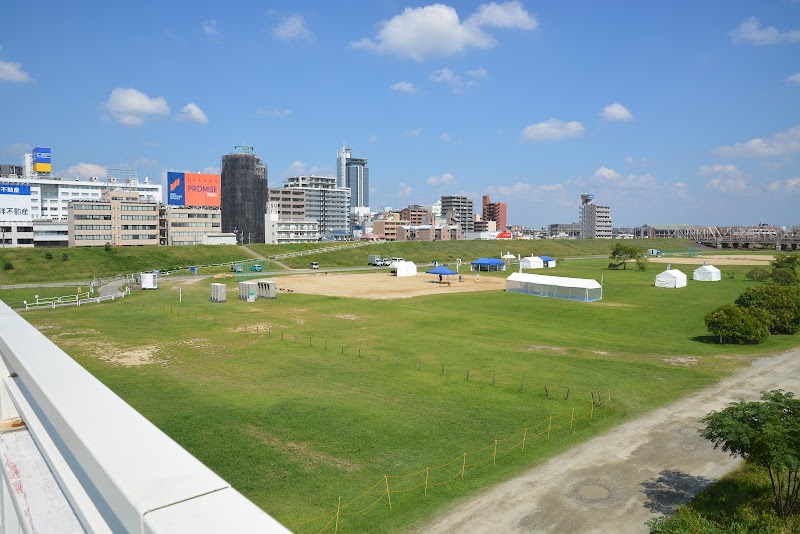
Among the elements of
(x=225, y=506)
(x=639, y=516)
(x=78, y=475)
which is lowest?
(x=639, y=516)

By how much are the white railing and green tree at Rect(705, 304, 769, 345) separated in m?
51.1

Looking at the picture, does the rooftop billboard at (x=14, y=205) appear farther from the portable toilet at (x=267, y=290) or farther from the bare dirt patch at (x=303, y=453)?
the bare dirt patch at (x=303, y=453)

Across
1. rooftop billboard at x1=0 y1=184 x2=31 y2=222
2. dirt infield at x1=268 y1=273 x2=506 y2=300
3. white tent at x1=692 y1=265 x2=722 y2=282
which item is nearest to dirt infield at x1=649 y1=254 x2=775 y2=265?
white tent at x1=692 y1=265 x2=722 y2=282

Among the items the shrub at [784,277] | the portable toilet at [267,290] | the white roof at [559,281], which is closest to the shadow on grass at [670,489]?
the white roof at [559,281]

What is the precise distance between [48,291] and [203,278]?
25.7m

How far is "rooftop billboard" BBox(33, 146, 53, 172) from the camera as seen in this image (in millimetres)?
169625

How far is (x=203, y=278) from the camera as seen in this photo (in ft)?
324

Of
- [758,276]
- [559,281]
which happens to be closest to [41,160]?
[559,281]

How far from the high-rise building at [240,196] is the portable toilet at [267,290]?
121441 mm

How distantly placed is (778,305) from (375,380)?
40631 millimetres

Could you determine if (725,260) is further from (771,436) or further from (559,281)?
(771,436)

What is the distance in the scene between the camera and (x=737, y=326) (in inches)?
1790

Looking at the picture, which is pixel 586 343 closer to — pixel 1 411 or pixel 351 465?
pixel 351 465

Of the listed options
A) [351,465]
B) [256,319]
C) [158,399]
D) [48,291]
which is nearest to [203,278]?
[48,291]
